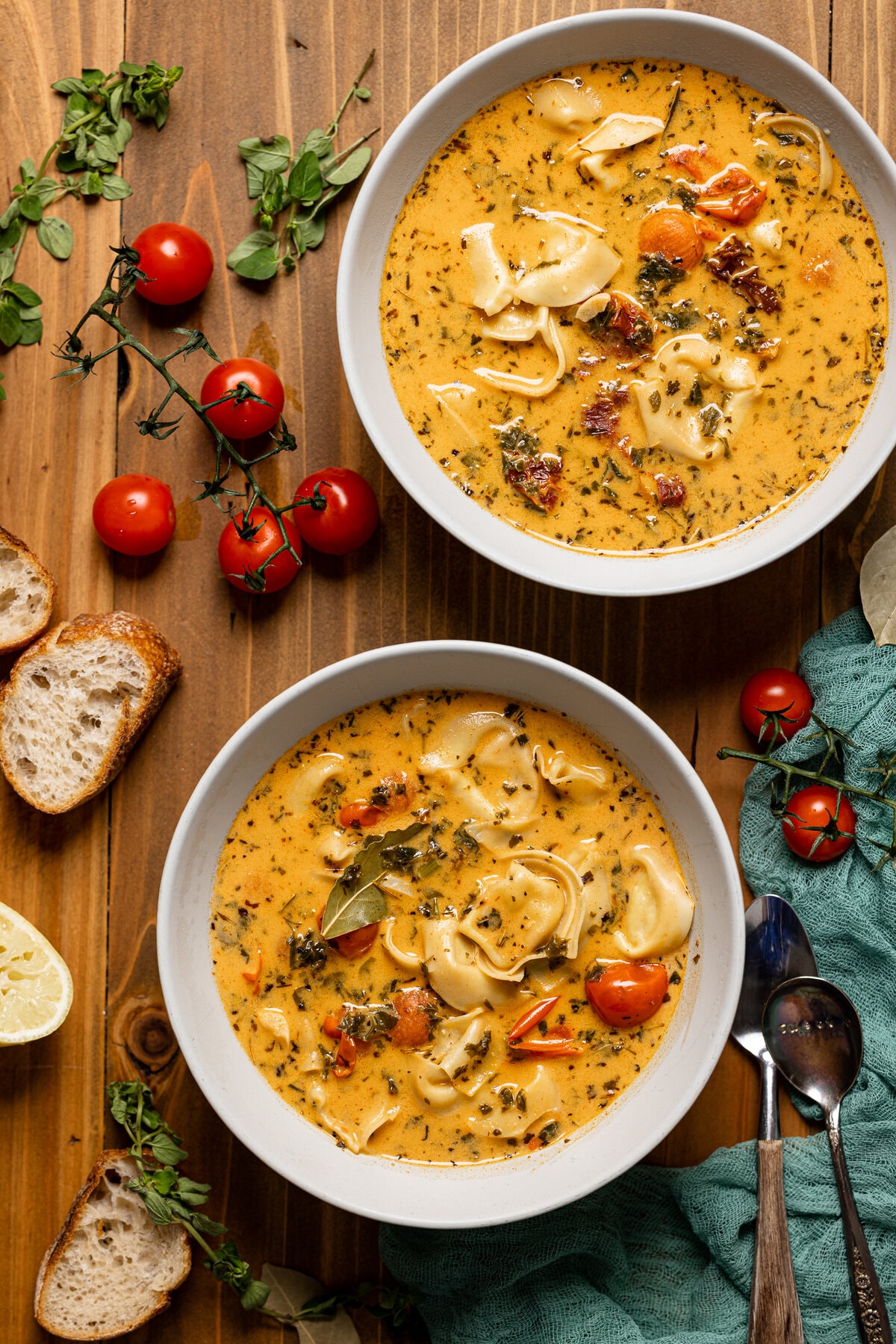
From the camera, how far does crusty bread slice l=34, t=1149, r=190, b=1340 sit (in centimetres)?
352

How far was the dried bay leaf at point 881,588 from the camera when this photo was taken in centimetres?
351

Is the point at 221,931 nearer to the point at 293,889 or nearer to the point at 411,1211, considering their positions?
the point at 293,889

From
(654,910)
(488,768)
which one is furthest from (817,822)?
(488,768)

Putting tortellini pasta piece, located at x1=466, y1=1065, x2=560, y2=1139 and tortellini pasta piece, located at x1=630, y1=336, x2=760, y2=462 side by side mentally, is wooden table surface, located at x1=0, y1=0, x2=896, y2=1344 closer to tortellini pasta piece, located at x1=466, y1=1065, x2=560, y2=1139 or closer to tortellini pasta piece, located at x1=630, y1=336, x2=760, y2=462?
tortellini pasta piece, located at x1=630, y1=336, x2=760, y2=462

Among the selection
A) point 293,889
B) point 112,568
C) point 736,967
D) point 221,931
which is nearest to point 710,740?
point 736,967

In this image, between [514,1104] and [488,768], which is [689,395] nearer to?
[488,768]

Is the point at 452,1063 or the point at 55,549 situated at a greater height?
the point at 55,549

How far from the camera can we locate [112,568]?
368 cm

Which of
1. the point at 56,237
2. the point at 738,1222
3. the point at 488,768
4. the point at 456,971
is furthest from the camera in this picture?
the point at 56,237

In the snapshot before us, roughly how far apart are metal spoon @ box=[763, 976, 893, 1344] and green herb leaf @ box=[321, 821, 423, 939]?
A: 137cm

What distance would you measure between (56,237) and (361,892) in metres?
2.46

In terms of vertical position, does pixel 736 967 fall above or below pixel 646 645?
below

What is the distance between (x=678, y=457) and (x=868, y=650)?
935 millimetres

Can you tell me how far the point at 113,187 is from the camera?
3.63 metres
